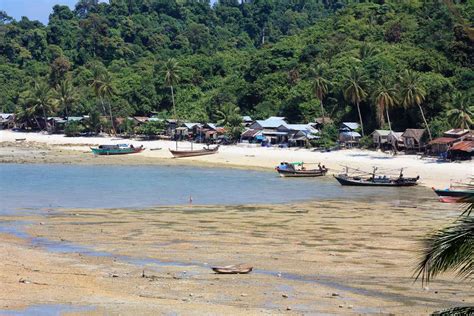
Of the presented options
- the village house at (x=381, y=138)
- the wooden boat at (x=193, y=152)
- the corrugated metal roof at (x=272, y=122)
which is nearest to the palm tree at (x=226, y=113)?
the corrugated metal roof at (x=272, y=122)

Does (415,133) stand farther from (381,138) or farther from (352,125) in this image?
(352,125)

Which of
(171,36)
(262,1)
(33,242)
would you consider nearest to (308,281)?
(33,242)

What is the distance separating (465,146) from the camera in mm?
59656

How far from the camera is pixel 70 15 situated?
194000 mm

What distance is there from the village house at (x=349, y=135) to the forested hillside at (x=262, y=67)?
6.85ft

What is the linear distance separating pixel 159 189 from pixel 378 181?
14597 mm

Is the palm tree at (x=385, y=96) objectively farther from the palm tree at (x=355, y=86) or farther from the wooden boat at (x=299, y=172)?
the wooden boat at (x=299, y=172)

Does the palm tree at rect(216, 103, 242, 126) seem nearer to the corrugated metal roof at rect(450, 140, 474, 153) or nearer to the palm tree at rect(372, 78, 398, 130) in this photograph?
the palm tree at rect(372, 78, 398, 130)

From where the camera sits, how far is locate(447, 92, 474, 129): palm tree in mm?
64438

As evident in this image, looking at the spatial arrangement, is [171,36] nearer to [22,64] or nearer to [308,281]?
[22,64]

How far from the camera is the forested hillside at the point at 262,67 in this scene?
74.9m

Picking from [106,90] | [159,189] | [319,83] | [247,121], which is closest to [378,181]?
[159,189]

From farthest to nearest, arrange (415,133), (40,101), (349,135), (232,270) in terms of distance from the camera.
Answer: (40,101)
(349,135)
(415,133)
(232,270)

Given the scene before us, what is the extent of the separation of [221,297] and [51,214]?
20.3 meters
